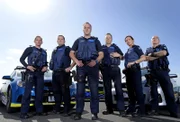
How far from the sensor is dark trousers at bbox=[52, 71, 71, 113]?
15.3 ft

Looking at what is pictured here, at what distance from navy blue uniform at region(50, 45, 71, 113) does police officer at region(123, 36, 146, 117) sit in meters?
1.51

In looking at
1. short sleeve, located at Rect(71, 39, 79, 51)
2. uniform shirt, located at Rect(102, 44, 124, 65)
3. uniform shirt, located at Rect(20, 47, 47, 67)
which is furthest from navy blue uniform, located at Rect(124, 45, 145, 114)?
uniform shirt, located at Rect(20, 47, 47, 67)

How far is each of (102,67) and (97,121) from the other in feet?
4.79

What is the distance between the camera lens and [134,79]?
4.54 metres

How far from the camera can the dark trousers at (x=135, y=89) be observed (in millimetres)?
4459

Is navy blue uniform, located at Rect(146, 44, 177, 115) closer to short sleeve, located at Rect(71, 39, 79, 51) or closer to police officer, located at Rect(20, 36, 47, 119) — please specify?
short sleeve, located at Rect(71, 39, 79, 51)

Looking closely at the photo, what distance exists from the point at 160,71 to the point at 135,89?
0.74 m

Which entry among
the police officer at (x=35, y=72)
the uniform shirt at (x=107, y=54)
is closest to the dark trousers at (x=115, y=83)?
the uniform shirt at (x=107, y=54)

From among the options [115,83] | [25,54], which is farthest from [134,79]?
[25,54]

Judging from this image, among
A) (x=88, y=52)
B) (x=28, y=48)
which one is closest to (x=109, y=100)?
(x=88, y=52)

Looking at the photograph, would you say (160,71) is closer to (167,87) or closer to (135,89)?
(167,87)

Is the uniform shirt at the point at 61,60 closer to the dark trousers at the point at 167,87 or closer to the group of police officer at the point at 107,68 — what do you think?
the group of police officer at the point at 107,68

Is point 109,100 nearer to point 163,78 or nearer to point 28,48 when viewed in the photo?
point 163,78

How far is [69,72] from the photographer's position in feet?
15.7
